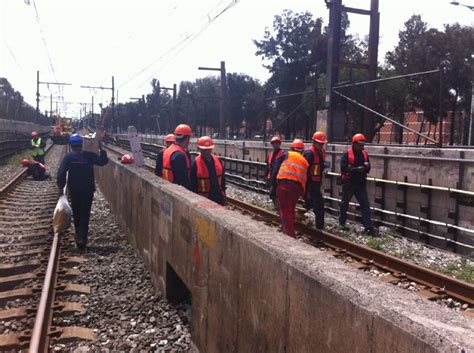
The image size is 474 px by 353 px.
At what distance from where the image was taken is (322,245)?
9188 millimetres

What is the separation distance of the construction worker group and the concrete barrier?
830 millimetres

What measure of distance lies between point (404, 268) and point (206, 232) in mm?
4150

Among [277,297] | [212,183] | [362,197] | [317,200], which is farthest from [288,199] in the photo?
[277,297]

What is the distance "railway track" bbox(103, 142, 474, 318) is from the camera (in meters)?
6.16

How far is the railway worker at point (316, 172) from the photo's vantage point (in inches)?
394

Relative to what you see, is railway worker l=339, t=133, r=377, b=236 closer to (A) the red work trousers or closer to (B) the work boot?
(B) the work boot

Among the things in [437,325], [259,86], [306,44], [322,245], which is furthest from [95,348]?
[259,86]

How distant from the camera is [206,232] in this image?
14.1ft

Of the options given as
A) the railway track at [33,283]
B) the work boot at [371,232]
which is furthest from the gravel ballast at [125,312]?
the work boot at [371,232]

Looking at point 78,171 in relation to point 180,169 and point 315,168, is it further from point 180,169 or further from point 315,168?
point 315,168

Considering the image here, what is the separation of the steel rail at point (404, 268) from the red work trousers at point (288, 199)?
113cm

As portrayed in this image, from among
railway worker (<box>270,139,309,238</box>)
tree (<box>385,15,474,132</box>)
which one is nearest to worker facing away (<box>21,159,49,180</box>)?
railway worker (<box>270,139,309,238</box>)

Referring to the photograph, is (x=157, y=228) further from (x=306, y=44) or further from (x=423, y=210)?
(x=306, y=44)

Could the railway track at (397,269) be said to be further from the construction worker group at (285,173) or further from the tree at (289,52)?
the tree at (289,52)
